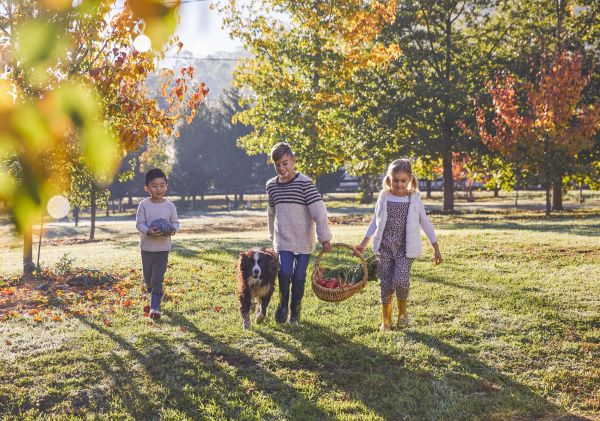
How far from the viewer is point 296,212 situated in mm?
6312

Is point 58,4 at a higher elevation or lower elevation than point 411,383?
higher

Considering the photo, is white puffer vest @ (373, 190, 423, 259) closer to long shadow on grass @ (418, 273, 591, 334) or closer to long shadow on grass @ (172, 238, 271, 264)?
long shadow on grass @ (418, 273, 591, 334)

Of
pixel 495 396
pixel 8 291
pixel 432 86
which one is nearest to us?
pixel 495 396

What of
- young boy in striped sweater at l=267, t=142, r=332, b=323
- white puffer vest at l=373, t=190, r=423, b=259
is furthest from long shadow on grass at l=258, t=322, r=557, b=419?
white puffer vest at l=373, t=190, r=423, b=259

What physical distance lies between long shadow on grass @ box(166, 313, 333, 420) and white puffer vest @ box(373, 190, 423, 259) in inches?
79.0

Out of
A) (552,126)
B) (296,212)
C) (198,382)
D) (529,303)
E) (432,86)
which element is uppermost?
(432,86)

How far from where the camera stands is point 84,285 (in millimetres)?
9594

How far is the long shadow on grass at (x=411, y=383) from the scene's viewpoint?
4.14 meters

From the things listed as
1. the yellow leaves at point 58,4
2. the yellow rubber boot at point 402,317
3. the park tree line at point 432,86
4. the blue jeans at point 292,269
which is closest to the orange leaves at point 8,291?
the yellow leaves at point 58,4

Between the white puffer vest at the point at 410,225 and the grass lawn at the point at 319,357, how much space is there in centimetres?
98

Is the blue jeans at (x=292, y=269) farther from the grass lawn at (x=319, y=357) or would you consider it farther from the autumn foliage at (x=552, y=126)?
the autumn foliage at (x=552, y=126)

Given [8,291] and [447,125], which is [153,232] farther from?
[447,125]

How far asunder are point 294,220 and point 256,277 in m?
0.81

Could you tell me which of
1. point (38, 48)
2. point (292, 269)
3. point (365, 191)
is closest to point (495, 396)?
point (292, 269)
